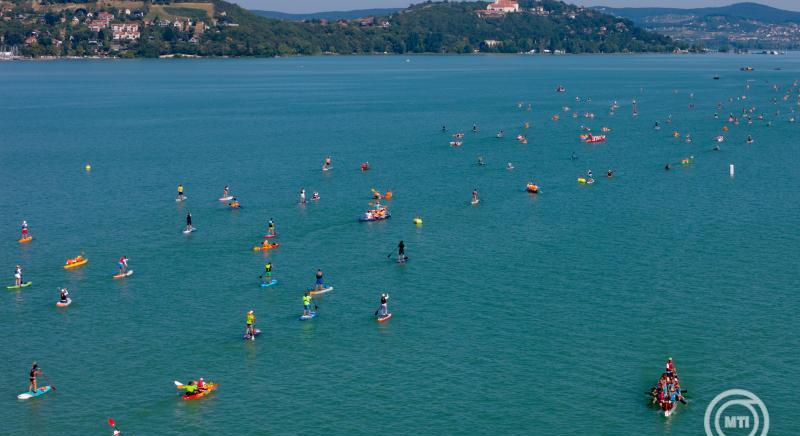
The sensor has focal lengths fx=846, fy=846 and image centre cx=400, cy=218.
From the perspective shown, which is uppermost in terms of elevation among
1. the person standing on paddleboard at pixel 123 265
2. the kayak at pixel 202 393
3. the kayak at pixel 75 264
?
the person standing on paddleboard at pixel 123 265

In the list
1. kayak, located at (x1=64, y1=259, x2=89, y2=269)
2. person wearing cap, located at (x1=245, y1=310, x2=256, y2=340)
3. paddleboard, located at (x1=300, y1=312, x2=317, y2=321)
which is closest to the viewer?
person wearing cap, located at (x1=245, y1=310, x2=256, y2=340)

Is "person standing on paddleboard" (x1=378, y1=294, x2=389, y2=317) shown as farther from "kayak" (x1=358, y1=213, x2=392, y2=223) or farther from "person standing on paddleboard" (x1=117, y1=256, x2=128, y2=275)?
"kayak" (x1=358, y1=213, x2=392, y2=223)

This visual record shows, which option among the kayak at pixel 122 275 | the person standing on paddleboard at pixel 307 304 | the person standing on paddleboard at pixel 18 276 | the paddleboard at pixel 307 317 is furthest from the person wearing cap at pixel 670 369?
the person standing on paddleboard at pixel 18 276

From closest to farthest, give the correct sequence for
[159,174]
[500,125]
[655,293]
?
[655,293] → [159,174] → [500,125]

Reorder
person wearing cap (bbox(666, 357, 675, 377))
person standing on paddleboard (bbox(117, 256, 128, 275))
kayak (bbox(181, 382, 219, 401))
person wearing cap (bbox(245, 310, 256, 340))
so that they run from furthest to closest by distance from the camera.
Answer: person standing on paddleboard (bbox(117, 256, 128, 275)) < person wearing cap (bbox(245, 310, 256, 340)) < kayak (bbox(181, 382, 219, 401)) < person wearing cap (bbox(666, 357, 675, 377))

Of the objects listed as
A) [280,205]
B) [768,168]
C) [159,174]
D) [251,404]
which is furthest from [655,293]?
[159,174]

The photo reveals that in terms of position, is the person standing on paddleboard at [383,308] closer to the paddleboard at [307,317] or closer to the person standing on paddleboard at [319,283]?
the paddleboard at [307,317]

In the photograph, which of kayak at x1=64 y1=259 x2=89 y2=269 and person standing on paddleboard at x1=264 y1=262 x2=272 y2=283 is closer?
person standing on paddleboard at x1=264 y1=262 x2=272 y2=283

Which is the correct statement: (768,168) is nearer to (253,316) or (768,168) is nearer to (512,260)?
(512,260)

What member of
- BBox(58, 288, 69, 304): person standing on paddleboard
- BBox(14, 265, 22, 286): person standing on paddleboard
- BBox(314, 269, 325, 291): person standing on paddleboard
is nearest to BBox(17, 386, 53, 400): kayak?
BBox(58, 288, 69, 304): person standing on paddleboard

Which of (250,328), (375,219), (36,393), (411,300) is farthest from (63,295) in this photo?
(375,219)

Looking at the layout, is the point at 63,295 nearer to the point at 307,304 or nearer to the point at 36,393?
the point at 36,393
